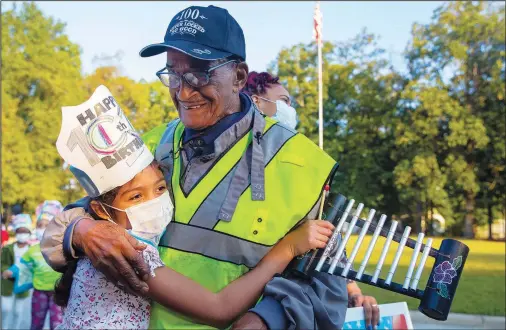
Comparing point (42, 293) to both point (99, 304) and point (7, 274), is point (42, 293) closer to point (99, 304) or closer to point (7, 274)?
point (7, 274)

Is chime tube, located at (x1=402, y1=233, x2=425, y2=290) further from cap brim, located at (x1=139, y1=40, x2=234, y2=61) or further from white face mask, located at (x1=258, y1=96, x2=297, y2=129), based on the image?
white face mask, located at (x1=258, y1=96, x2=297, y2=129)

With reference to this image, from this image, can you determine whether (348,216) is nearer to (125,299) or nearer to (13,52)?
(125,299)

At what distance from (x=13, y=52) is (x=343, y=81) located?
2310cm

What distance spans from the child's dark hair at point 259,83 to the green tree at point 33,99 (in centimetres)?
3710

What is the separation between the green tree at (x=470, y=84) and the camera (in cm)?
4275

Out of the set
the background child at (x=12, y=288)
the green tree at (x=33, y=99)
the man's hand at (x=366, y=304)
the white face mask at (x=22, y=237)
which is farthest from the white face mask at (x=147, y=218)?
the green tree at (x=33, y=99)

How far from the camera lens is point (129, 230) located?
2564 millimetres

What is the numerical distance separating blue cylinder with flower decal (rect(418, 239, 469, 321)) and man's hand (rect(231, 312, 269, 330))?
0.61 meters

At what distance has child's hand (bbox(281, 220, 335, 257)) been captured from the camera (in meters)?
2.50

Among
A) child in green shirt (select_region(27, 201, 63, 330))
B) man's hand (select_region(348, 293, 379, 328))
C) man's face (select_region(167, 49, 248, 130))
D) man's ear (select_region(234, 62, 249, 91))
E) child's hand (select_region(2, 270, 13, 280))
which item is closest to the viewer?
man's face (select_region(167, 49, 248, 130))

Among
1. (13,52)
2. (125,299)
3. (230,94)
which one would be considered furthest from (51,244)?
(13,52)

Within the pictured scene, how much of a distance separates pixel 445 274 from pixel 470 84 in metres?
44.6

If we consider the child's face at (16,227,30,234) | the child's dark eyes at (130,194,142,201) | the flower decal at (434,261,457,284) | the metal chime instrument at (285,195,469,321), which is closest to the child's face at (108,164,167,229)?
the child's dark eyes at (130,194,142,201)

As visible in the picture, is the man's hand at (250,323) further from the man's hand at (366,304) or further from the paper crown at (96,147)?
the man's hand at (366,304)
